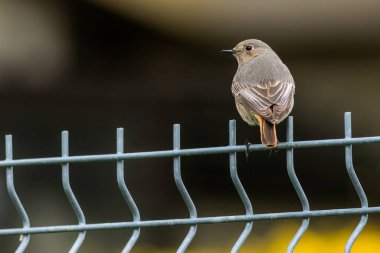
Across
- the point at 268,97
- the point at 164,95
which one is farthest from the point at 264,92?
the point at 164,95

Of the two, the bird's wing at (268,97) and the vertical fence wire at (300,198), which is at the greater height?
the bird's wing at (268,97)

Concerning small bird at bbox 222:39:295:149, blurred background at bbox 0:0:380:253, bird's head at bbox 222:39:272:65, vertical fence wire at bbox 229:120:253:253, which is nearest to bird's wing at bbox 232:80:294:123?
small bird at bbox 222:39:295:149

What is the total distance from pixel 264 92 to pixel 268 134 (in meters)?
1.12

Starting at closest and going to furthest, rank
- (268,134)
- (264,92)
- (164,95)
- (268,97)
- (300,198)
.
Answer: (300,198) < (268,134) < (268,97) < (264,92) < (164,95)

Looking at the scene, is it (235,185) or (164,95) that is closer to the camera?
(235,185)

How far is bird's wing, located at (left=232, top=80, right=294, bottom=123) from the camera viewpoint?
19.7ft

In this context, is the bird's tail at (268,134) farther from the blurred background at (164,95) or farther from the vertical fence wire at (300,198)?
the blurred background at (164,95)

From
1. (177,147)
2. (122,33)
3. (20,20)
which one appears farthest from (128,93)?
(177,147)

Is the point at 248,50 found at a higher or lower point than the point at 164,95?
higher

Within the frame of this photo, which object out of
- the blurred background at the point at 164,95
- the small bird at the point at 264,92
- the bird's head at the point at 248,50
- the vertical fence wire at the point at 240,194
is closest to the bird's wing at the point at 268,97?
the small bird at the point at 264,92

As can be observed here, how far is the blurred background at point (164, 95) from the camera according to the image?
411 inches

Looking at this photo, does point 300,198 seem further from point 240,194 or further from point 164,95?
point 164,95

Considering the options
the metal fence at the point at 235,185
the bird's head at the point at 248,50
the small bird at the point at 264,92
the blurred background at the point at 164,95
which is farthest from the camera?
the blurred background at the point at 164,95

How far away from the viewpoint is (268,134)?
531 centimetres
